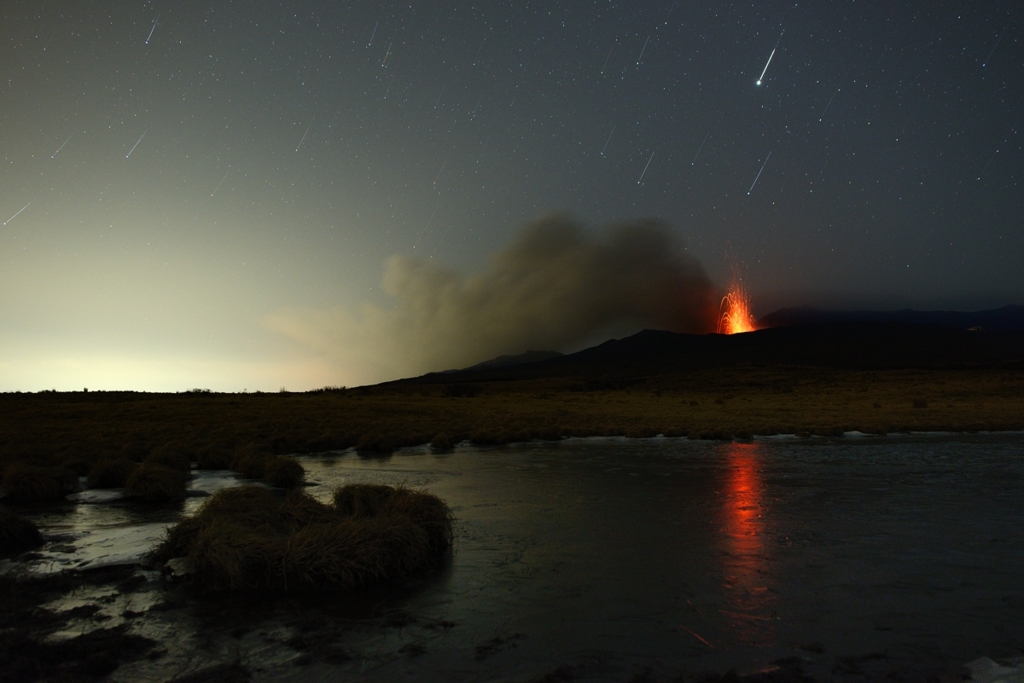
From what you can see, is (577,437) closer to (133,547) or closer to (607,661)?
(133,547)

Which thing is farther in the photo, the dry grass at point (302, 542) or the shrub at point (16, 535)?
the shrub at point (16, 535)

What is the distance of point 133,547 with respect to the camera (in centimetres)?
1259

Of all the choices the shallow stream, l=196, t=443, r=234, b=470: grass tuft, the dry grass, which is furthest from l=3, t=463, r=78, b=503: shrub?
the dry grass

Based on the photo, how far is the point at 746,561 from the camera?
11.9 metres

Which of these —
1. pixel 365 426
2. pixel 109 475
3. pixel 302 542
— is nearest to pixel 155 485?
pixel 109 475

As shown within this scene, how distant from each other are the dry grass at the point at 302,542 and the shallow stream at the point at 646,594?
19.7 inches

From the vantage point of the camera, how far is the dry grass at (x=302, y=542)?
10.4 metres

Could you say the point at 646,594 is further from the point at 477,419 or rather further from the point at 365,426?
the point at 477,419

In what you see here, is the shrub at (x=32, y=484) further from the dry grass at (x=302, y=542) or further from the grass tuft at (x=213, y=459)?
the dry grass at (x=302, y=542)

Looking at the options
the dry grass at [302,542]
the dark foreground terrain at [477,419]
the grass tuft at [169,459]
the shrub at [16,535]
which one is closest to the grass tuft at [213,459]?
the dark foreground terrain at [477,419]

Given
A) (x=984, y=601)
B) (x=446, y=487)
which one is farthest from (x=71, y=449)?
(x=984, y=601)

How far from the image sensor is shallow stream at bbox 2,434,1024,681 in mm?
7785

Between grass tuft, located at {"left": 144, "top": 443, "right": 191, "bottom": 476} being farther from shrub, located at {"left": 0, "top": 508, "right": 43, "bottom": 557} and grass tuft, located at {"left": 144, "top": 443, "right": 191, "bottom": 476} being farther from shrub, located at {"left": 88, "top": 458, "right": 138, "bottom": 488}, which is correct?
shrub, located at {"left": 0, "top": 508, "right": 43, "bottom": 557}

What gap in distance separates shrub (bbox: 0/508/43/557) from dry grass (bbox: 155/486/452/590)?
299 cm
